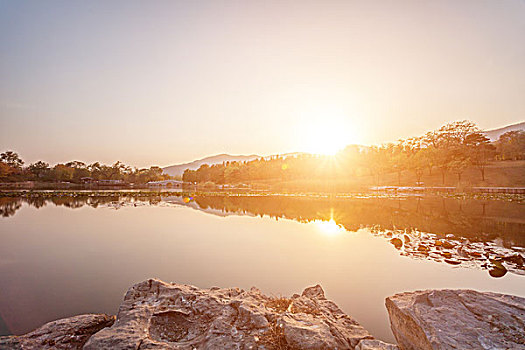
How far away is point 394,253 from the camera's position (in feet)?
35.5

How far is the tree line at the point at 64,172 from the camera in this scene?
8081 centimetres

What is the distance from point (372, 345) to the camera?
13.6 feet

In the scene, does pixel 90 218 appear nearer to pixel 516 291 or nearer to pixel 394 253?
pixel 394 253

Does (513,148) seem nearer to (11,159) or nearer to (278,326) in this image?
(278,326)

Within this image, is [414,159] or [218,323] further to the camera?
[414,159]

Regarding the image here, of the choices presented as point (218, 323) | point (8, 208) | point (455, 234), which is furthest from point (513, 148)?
point (8, 208)

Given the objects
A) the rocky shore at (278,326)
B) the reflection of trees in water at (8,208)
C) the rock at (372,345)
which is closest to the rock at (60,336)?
the rocky shore at (278,326)

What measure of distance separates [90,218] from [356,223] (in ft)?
66.1

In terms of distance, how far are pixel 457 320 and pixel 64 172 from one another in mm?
117804

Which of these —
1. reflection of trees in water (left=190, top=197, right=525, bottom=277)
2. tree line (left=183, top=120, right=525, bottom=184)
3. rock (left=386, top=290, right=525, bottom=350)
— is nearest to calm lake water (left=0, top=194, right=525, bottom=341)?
reflection of trees in water (left=190, top=197, right=525, bottom=277)

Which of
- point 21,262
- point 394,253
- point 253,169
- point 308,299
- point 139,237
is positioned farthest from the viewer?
point 253,169

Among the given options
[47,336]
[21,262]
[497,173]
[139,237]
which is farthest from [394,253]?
[497,173]

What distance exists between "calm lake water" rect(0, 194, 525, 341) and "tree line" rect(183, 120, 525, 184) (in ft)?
140

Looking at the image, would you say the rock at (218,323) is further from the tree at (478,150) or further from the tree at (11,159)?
the tree at (11,159)
